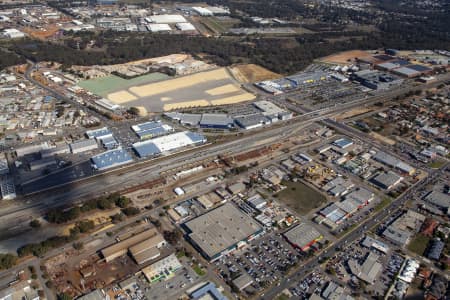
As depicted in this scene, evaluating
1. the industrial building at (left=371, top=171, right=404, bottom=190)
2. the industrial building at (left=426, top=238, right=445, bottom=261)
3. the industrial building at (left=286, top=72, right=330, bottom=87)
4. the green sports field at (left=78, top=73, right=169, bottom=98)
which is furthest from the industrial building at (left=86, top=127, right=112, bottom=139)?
Result: the industrial building at (left=426, top=238, right=445, bottom=261)

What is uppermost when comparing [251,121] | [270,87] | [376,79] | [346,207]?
[376,79]

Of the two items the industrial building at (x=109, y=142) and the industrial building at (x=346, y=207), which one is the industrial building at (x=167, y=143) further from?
the industrial building at (x=346, y=207)

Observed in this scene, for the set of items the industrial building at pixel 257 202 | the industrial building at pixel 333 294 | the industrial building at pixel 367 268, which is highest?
the industrial building at pixel 257 202

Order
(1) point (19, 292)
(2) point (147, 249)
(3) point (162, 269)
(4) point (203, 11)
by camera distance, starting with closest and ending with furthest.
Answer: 1. (1) point (19, 292)
2. (3) point (162, 269)
3. (2) point (147, 249)
4. (4) point (203, 11)

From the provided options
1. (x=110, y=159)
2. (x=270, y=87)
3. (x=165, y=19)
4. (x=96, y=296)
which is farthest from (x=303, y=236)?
(x=165, y=19)

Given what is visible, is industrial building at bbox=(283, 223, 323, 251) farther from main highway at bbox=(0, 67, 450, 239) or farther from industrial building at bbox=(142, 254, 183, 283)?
main highway at bbox=(0, 67, 450, 239)

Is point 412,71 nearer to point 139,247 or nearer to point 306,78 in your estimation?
point 306,78

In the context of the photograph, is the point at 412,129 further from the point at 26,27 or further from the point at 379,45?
the point at 26,27

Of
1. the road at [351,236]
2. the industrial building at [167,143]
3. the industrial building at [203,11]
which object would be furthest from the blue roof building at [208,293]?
the industrial building at [203,11]
